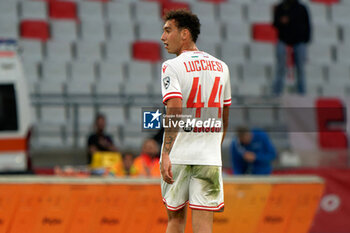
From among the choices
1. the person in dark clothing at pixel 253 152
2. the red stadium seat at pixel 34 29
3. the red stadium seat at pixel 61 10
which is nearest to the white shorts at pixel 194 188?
the person in dark clothing at pixel 253 152

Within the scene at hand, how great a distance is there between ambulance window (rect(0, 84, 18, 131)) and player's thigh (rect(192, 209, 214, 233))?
733 centimetres

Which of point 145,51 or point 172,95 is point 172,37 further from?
point 145,51

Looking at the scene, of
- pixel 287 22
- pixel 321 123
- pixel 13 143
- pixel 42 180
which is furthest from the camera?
pixel 287 22

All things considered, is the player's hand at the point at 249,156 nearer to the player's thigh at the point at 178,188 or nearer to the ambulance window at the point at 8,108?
the ambulance window at the point at 8,108

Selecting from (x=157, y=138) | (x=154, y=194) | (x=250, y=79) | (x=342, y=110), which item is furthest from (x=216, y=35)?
(x=154, y=194)

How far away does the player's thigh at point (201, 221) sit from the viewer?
538cm

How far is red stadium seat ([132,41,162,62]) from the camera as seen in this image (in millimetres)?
16453

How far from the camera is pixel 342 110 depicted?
14.1 m

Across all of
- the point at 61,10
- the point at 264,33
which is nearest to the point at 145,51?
the point at 61,10

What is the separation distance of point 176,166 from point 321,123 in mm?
8874

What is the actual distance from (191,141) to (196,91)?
377 millimetres

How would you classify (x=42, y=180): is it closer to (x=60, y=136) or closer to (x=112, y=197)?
(x=112, y=197)

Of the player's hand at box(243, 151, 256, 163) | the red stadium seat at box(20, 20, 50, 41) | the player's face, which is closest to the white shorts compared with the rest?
the player's face

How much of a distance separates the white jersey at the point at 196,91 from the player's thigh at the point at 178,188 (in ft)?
0.20
